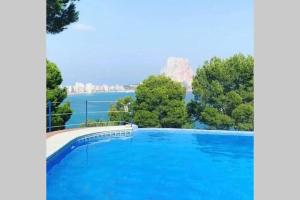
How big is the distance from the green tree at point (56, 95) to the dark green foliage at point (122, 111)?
1523 mm

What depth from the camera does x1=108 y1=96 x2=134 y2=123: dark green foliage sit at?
11722 mm

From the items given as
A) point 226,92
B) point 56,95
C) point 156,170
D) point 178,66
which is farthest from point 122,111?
point 178,66

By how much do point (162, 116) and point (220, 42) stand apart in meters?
18.7

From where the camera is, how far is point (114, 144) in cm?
906

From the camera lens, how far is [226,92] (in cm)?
1148

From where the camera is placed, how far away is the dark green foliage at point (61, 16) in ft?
30.3

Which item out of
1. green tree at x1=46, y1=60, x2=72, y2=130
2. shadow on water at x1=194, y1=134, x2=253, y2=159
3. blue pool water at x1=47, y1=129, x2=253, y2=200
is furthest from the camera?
green tree at x1=46, y1=60, x2=72, y2=130

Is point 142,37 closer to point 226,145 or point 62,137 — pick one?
point 226,145

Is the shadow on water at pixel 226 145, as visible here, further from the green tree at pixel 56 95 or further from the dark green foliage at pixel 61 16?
the dark green foliage at pixel 61 16

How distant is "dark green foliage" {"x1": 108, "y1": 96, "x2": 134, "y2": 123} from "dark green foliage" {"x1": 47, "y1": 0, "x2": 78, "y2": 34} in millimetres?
2930

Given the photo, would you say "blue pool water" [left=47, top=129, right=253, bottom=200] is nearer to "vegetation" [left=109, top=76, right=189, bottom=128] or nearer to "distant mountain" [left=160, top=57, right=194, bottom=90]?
"vegetation" [left=109, top=76, right=189, bottom=128]

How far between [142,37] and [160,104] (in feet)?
71.3

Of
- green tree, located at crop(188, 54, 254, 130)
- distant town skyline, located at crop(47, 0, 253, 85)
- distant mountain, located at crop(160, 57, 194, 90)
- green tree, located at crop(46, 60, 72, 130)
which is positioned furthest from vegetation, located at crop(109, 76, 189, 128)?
distant mountain, located at crop(160, 57, 194, 90)

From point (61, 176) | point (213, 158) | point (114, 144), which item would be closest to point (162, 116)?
point (114, 144)
